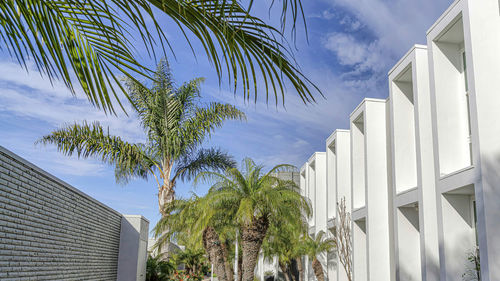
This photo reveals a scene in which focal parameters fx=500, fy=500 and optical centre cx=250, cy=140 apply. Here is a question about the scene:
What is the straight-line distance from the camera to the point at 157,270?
2470cm

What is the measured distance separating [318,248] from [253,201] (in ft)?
33.3

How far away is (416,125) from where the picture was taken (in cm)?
1758

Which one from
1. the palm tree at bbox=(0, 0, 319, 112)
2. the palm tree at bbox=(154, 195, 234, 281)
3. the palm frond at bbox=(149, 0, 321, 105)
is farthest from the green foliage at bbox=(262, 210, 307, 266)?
the palm frond at bbox=(149, 0, 321, 105)

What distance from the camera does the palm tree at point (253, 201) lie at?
797 inches

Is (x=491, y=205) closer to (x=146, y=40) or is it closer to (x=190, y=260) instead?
(x=146, y=40)

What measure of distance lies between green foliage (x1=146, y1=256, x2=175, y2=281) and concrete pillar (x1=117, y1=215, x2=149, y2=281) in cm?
307

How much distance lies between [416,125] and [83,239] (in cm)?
1164

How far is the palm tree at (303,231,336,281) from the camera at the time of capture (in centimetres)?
2865

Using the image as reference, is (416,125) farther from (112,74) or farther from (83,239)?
(112,74)

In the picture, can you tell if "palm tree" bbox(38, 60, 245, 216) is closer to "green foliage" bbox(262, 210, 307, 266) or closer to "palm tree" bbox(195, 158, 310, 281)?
"palm tree" bbox(195, 158, 310, 281)

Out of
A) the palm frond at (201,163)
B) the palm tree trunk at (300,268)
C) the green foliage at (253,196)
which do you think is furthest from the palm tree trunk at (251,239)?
the palm tree trunk at (300,268)

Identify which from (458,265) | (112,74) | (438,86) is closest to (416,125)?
(438,86)

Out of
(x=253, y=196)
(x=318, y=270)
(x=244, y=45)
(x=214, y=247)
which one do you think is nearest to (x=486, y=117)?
(x=253, y=196)

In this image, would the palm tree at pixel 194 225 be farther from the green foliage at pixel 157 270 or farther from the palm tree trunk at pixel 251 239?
the palm tree trunk at pixel 251 239
